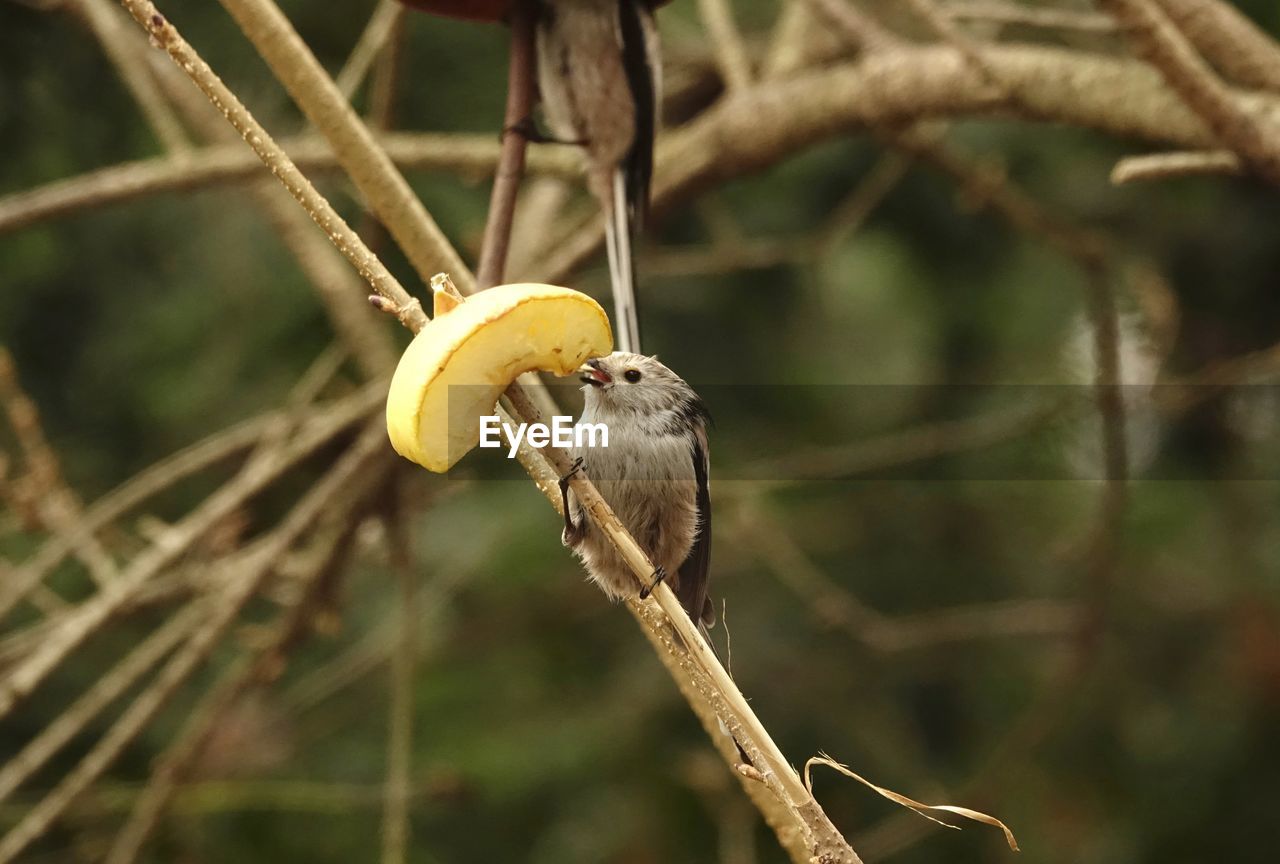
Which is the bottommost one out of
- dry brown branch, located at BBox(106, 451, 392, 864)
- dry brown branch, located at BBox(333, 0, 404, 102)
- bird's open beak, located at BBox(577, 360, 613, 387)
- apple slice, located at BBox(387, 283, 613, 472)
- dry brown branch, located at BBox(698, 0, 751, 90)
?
dry brown branch, located at BBox(106, 451, 392, 864)

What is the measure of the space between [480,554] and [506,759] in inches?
18.7

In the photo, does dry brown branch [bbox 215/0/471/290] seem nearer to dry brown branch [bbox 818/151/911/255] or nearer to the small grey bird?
the small grey bird

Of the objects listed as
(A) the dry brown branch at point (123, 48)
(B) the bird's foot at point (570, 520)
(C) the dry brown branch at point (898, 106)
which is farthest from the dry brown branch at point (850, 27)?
(B) the bird's foot at point (570, 520)

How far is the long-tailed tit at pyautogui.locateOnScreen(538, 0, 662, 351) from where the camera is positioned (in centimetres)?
149

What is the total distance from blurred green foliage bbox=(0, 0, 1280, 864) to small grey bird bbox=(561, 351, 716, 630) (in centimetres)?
156

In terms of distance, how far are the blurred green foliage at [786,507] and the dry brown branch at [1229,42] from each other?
2.99 ft

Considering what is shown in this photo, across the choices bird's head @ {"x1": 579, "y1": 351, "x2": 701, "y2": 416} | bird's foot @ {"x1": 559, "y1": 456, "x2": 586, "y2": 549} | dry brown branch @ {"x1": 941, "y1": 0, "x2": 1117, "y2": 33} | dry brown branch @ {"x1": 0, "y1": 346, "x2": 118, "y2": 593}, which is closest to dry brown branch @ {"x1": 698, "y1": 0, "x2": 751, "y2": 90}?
dry brown branch @ {"x1": 941, "y1": 0, "x2": 1117, "y2": 33}

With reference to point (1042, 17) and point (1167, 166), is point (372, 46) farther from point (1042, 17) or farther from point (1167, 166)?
point (1167, 166)

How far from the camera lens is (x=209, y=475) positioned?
3.09 metres

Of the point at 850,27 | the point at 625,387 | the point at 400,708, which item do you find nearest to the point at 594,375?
the point at 625,387

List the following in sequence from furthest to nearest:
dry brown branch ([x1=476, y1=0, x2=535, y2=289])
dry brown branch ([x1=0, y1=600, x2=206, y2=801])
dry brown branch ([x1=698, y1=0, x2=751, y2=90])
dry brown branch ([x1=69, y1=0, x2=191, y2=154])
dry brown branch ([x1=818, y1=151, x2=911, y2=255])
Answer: dry brown branch ([x1=818, y1=151, x2=911, y2=255]), dry brown branch ([x1=698, y1=0, x2=751, y2=90]), dry brown branch ([x1=69, y1=0, x2=191, y2=154]), dry brown branch ([x1=0, y1=600, x2=206, y2=801]), dry brown branch ([x1=476, y1=0, x2=535, y2=289])

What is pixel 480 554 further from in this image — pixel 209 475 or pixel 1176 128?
pixel 1176 128

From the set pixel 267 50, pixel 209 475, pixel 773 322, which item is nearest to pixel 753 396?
pixel 773 322

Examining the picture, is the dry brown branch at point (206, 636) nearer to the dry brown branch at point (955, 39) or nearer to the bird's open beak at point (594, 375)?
the dry brown branch at point (955, 39)
